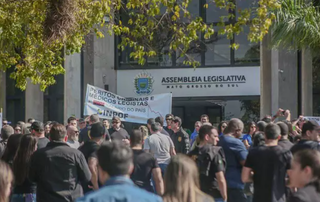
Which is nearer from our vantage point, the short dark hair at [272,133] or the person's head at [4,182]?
the person's head at [4,182]

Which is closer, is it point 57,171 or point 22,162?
point 57,171

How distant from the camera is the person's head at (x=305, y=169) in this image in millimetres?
4438

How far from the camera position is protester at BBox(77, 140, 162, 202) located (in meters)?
3.21

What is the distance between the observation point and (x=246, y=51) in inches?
807

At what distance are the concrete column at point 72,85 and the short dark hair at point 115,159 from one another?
18.2m

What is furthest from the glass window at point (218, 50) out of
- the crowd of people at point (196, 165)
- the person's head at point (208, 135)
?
the person's head at point (208, 135)

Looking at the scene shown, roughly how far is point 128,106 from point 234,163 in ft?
31.1

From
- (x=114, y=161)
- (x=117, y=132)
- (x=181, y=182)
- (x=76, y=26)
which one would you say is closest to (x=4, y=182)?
(x=114, y=161)

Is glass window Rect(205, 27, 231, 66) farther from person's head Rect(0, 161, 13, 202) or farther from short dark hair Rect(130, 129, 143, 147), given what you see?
person's head Rect(0, 161, 13, 202)

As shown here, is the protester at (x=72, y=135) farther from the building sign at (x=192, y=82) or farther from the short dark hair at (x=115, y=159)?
the building sign at (x=192, y=82)

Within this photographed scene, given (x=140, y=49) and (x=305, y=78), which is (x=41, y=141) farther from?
(x=305, y=78)

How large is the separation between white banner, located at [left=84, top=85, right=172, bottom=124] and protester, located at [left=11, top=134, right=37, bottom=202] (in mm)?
9090

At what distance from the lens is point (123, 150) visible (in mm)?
3592

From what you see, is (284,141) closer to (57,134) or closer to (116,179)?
(57,134)
